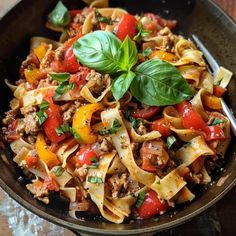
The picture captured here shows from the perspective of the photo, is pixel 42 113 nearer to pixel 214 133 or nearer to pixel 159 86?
pixel 159 86

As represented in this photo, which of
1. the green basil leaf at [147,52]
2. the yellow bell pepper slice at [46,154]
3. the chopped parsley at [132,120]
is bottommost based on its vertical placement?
the yellow bell pepper slice at [46,154]

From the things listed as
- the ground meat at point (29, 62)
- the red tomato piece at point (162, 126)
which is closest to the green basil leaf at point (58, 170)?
the red tomato piece at point (162, 126)

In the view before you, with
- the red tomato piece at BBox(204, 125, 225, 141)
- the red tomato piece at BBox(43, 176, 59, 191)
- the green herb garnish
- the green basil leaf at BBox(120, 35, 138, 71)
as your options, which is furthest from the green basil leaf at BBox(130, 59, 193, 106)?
the red tomato piece at BBox(43, 176, 59, 191)

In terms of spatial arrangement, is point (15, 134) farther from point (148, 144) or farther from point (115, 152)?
point (148, 144)

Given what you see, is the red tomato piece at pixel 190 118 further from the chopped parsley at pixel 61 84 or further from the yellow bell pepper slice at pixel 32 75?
the yellow bell pepper slice at pixel 32 75

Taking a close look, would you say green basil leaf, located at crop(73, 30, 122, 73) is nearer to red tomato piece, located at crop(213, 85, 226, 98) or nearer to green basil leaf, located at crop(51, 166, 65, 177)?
green basil leaf, located at crop(51, 166, 65, 177)

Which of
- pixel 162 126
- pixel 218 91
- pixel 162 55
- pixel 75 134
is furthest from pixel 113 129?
pixel 218 91
